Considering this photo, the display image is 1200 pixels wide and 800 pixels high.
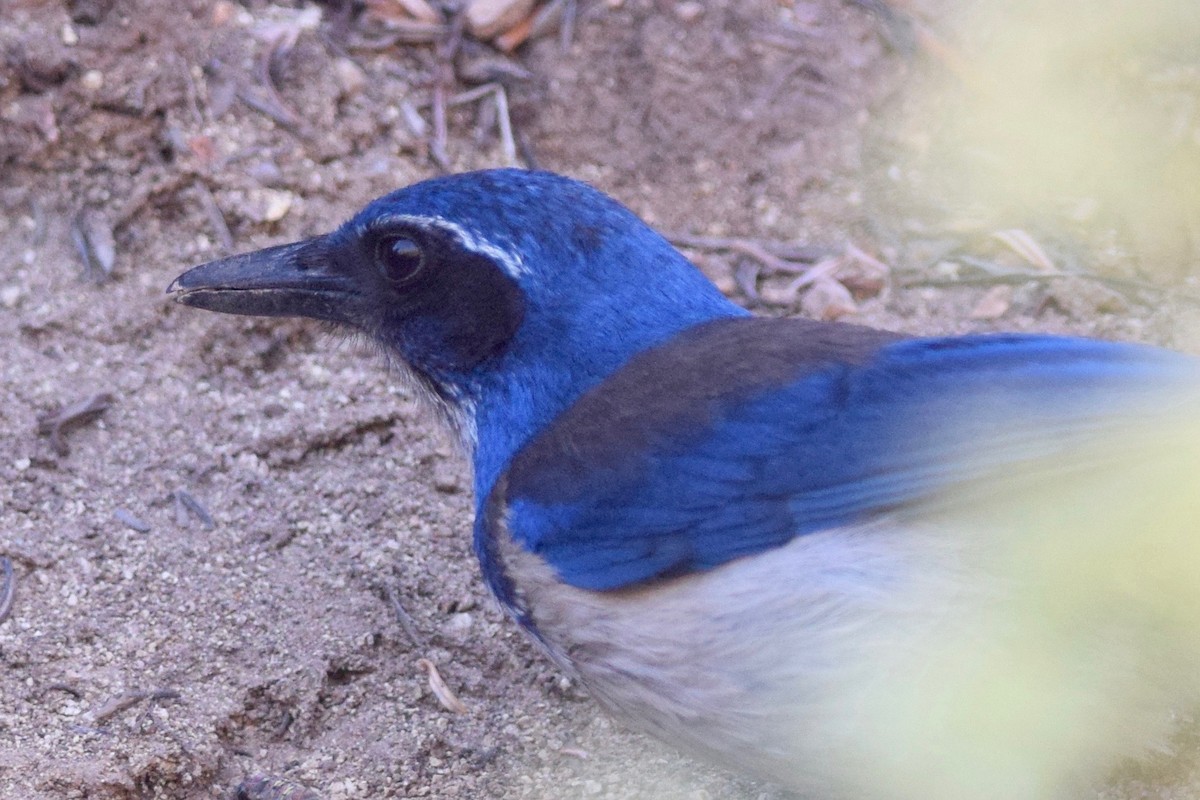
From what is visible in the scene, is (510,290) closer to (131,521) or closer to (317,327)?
(317,327)

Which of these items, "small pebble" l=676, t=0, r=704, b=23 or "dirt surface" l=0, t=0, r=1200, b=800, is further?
"small pebble" l=676, t=0, r=704, b=23

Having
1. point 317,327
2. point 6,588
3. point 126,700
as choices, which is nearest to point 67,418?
point 6,588

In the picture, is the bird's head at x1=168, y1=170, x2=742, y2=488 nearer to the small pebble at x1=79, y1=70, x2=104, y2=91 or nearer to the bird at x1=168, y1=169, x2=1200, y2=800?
the bird at x1=168, y1=169, x2=1200, y2=800

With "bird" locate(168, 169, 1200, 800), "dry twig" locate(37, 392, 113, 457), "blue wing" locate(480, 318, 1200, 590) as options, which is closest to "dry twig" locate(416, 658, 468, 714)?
"bird" locate(168, 169, 1200, 800)

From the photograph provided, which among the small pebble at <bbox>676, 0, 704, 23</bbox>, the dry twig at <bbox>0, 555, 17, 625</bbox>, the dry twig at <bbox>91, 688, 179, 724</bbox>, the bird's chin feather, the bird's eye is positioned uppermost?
the small pebble at <bbox>676, 0, 704, 23</bbox>

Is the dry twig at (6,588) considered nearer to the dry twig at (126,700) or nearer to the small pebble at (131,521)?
the small pebble at (131,521)
